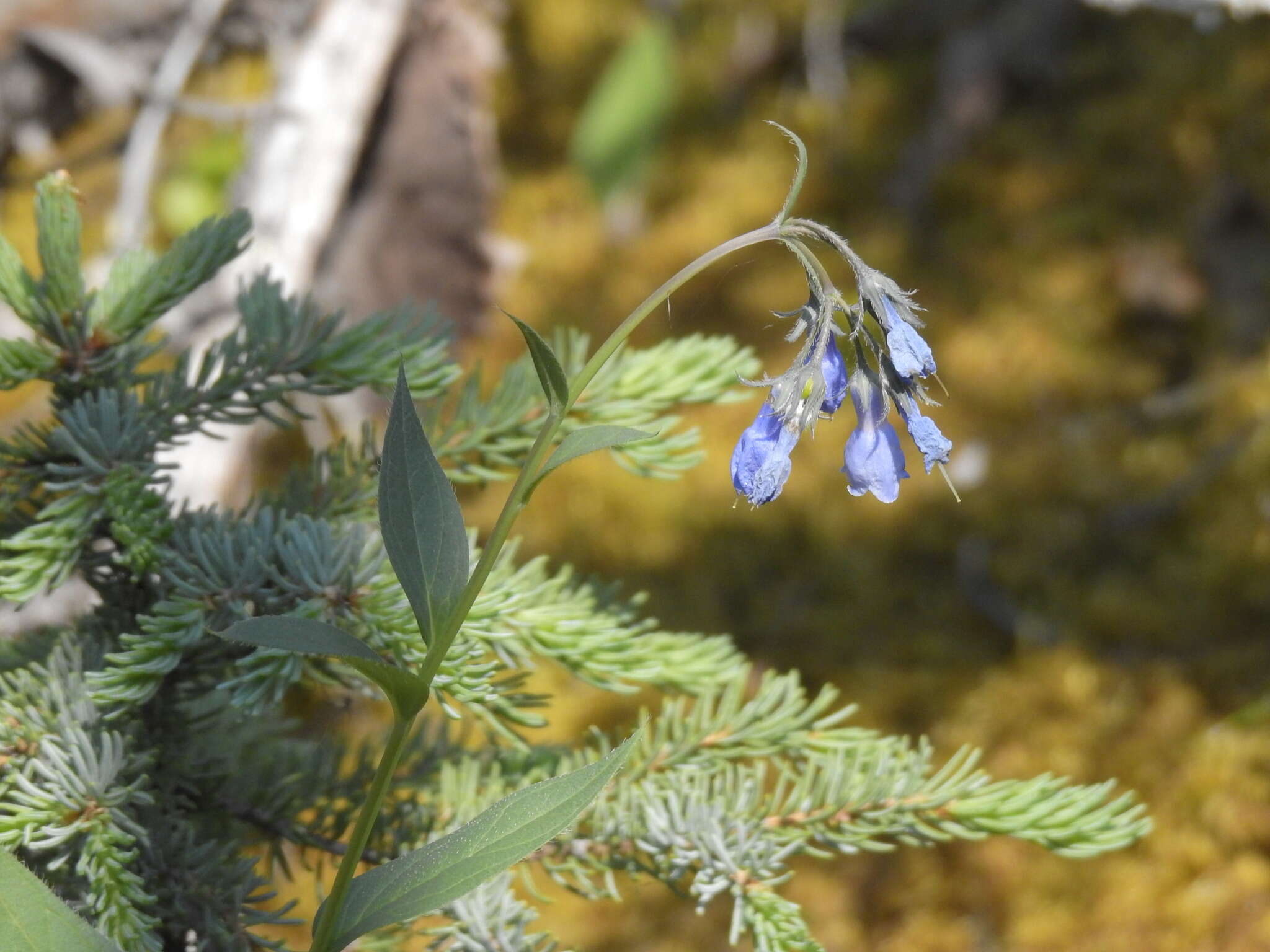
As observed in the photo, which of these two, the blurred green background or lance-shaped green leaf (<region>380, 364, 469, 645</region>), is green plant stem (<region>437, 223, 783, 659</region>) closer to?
lance-shaped green leaf (<region>380, 364, 469, 645</region>)

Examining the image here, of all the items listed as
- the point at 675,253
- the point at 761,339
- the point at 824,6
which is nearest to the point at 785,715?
the point at 761,339

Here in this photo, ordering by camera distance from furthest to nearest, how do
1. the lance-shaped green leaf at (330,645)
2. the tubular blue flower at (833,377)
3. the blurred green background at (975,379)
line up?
the blurred green background at (975,379), the tubular blue flower at (833,377), the lance-shaped green leaf at (330,645)

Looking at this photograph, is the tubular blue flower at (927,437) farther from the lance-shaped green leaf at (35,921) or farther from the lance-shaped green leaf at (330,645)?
the lance-shaped green leaf at (35,921)

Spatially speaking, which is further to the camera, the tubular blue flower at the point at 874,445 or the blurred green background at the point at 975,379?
the blurred green background at the point at 975,379

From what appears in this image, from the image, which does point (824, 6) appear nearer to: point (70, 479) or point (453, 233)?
point (453, 233)

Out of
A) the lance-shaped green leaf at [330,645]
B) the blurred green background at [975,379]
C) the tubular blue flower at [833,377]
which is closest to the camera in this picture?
the lance-shaped green leaf at [330,645]

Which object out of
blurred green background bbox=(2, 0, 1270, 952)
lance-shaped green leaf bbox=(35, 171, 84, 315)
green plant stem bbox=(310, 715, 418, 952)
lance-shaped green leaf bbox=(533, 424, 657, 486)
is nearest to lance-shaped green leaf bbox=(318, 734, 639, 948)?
green plant stem bbox=(310, 715, 418, 952)

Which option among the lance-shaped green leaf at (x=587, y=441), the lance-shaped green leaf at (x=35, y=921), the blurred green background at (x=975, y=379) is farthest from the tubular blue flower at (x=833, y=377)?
the blurred green background at (x=975, y=379)
